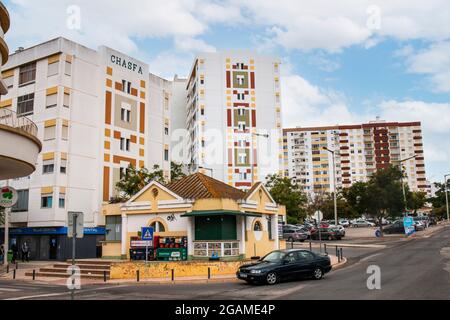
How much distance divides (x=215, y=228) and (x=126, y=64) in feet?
89.2

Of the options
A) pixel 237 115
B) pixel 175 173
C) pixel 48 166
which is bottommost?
pixel 48 166

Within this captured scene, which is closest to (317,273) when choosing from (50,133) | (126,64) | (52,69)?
(50,133)

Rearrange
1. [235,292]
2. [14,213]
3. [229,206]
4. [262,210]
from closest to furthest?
[235,292], [229,206], [262,210], [14,213]

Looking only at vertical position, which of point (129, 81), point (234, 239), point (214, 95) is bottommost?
point (234, 239)

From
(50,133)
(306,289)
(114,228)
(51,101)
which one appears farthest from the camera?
(51,101)

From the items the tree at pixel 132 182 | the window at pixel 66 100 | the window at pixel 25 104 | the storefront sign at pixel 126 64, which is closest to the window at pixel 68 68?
the window at pixel 66 100

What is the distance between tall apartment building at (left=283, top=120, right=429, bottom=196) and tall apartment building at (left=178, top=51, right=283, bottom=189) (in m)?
58.0

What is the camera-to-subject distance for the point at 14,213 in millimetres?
41812

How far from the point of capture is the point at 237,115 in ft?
264

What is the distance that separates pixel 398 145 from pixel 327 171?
25.4 m

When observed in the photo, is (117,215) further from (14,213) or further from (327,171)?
(327,171)

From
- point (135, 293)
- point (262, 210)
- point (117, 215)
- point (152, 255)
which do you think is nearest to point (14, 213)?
point (117, 215)

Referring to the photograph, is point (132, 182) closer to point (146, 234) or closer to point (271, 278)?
point (146, 234)
